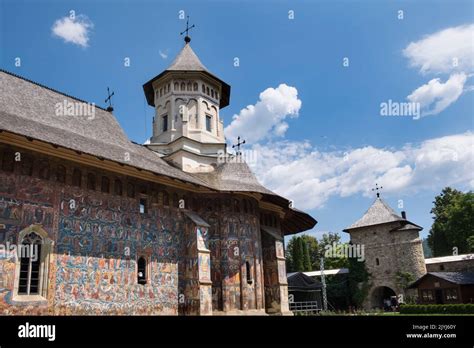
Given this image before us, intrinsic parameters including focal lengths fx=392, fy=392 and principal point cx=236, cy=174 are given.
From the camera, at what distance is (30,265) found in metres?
11.3

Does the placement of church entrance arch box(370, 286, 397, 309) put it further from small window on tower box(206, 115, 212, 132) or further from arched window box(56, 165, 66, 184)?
arched window box(56, 165, 66, 184)

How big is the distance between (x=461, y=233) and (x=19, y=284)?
42243mm

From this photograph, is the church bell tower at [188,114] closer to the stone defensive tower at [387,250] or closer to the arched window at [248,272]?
the arched window at [248,272]

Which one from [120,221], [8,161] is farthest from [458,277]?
[8,161]

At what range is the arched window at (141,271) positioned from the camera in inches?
558

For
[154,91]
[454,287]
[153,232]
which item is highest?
[154,91]

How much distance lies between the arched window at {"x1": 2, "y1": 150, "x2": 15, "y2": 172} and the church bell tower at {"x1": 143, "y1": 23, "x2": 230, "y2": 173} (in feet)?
32.2

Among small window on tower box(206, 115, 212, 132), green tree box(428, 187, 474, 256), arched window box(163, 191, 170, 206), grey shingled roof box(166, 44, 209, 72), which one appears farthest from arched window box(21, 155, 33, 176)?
green tree box(428, 187, 474, 256)

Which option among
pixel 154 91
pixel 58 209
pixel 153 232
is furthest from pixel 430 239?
pixel 58 209

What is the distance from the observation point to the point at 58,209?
1225 centimetres

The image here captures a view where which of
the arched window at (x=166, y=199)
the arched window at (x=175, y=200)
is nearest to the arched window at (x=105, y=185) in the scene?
the arched window at (x=166, y=199)

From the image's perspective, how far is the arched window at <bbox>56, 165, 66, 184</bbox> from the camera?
41.2 feet

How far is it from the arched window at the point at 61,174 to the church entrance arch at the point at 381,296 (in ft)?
93.5
